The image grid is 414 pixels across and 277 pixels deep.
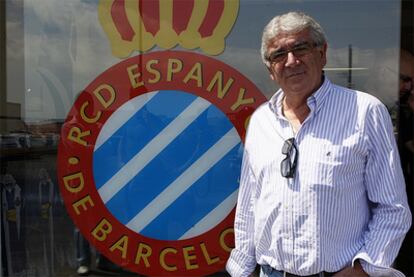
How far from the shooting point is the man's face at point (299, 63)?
1.68 metres

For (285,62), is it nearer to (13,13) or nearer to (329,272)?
(329,272)

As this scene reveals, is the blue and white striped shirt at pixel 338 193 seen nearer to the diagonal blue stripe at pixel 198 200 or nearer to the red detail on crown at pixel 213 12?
the diagonal blue stripe at pixel 198 200

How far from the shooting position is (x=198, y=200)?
8.71 feet

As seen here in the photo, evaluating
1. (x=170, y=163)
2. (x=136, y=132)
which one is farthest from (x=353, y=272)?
(x=136, y=132)

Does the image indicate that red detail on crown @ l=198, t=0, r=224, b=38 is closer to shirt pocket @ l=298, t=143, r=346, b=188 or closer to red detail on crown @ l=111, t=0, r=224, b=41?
red detail on crown @ l=111, t=0, r=224, b=41

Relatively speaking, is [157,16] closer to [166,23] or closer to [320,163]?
[166,23]

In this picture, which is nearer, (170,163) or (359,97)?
(359,97)

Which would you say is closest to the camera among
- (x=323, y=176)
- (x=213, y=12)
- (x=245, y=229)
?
(x=323, y=176)

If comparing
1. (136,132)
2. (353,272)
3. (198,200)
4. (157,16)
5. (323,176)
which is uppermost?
(157,16)

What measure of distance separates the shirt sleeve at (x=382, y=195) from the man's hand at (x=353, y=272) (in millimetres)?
18

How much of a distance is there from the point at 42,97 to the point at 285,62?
1608 mm

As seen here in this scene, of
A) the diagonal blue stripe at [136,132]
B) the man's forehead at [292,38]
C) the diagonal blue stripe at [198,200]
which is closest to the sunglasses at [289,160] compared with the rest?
the man's forehead at [292,38]

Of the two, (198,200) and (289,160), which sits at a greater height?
(289,160)

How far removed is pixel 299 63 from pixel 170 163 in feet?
3.77
